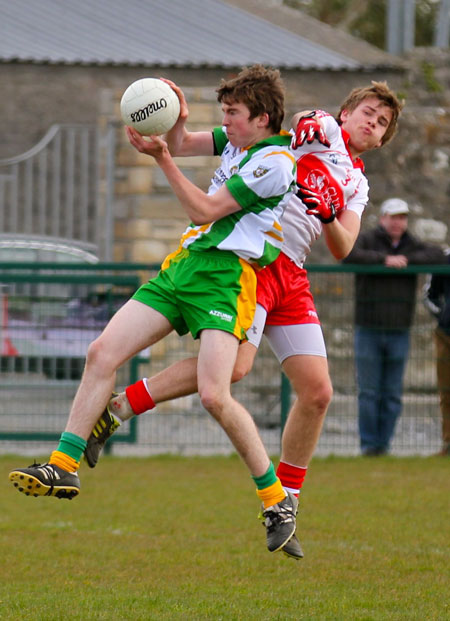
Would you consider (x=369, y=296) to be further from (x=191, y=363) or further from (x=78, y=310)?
(x=191, y=363)

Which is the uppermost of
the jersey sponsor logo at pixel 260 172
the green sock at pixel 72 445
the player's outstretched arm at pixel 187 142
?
the player's outstretched arm at pixel 187 142

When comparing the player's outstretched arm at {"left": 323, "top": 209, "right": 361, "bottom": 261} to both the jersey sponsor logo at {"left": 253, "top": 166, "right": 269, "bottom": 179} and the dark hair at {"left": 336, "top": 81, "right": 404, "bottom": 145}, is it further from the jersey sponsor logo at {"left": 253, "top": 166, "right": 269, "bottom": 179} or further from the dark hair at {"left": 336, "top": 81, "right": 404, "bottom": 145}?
the dark hair at {"left": 336, "top": 81, "right": 404, "bottom": 145}

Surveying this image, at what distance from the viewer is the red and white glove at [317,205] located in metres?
5.77

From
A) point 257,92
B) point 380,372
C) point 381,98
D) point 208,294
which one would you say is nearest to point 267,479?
point 208,294

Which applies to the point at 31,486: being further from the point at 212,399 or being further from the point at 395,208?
the point at 395,208

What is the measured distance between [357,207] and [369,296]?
17.2 feet

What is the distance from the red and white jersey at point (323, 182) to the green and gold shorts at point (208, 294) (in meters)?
0.41

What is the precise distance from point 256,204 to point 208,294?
1.63ft

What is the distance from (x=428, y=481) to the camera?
10227mm

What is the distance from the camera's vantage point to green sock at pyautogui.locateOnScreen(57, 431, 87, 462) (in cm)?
579

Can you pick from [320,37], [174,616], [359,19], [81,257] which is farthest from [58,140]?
[359,19]

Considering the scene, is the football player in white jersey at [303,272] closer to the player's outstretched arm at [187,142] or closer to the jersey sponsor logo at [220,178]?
the jersey sponsor logo at [220,178]

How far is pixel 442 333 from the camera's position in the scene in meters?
11.5

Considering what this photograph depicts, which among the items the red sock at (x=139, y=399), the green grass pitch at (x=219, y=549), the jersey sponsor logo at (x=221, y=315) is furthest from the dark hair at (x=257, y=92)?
the green grass pitch at (x=219, y=549)
